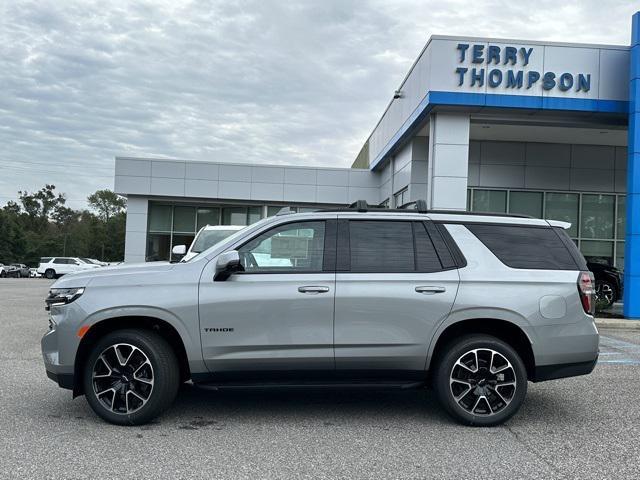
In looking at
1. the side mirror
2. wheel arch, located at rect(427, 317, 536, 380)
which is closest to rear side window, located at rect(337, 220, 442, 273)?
wheel arch, located at rect(427, 317, 536, 380)

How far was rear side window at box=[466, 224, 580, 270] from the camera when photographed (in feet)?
17.4

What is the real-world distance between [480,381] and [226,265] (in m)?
2.41

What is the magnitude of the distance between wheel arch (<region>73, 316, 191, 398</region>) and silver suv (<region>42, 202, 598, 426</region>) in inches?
0.5

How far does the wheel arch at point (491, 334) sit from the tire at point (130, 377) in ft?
7.45

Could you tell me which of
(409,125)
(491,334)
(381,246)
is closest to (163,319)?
(381,246)

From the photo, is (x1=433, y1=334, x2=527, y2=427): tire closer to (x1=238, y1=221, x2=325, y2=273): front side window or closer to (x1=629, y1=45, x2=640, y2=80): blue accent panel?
(x1=238, y1=221, x2=325, y2=273): front side window

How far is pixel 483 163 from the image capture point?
18547mm

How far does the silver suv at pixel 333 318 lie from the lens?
16.1 feet

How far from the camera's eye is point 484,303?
5.08m

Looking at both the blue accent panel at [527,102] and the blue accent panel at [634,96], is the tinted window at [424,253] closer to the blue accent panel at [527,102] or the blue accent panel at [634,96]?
the blue accent panel at [527,102]

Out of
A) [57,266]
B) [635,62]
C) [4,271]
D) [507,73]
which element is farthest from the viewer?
[4,271]

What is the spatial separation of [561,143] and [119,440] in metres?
17.4

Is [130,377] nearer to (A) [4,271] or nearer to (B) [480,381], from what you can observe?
(B) [480,381]

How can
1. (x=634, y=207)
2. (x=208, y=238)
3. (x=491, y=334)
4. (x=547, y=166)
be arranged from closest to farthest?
(x=491, y=334) < (x=208, y=238) < (x=634, y=207) < (x=547, y=166)
